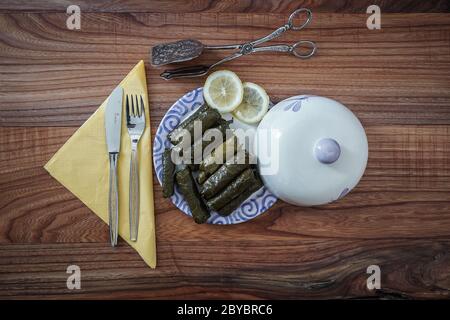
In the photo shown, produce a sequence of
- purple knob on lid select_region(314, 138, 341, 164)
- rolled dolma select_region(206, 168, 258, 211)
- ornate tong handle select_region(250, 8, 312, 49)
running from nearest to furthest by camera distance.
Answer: purple knob on lid select_region(314, 138, 341, 164) → rolled dolma select_region(206, 168, 258, 211) → ornate tong handle select_region(250, 8, 312, 49)

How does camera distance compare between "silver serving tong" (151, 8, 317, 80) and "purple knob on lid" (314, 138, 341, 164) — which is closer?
"purple knob on lid" (314, 138, 341, 164)

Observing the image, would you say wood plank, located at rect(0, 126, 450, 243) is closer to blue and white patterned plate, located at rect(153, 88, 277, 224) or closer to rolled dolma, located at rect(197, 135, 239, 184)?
blue and white patterned plate, located at rect(153, 88, 277, 224)

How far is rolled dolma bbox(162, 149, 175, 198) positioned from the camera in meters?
1.41

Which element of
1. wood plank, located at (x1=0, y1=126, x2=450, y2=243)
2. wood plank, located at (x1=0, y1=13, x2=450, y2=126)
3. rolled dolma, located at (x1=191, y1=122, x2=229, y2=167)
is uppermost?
wood plank, located at (x1=0, y1=13, x2=450, y2=126)

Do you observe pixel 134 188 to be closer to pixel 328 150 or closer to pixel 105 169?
pixel 105 169

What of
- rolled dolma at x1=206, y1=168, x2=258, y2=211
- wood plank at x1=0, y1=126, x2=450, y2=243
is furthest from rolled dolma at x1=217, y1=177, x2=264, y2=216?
wood plank at x1=0, y1=126, x2=450, y2=243

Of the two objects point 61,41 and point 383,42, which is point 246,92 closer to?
point 383,42

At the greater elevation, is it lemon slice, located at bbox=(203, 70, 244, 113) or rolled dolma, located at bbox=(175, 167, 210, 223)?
lemon slice, located at bbox=(203, 70, 244, 113)

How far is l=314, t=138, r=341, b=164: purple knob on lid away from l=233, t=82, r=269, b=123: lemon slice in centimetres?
33

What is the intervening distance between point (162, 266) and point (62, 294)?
372mm

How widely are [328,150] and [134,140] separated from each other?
26.5 inches

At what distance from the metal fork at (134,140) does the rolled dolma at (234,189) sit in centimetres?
25

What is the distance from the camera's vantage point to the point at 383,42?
155cm

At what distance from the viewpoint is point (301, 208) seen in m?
1.52
